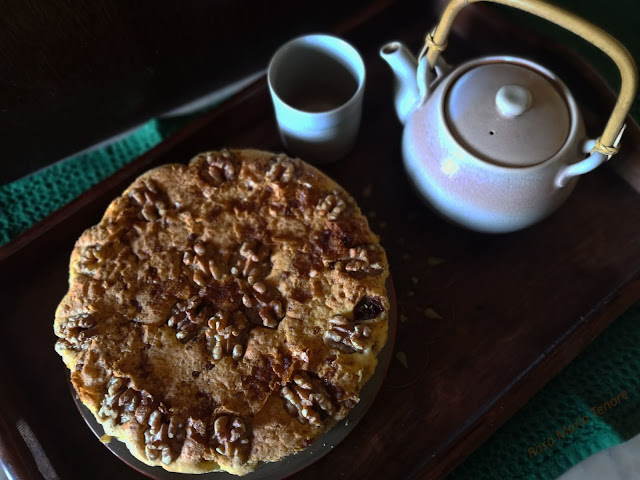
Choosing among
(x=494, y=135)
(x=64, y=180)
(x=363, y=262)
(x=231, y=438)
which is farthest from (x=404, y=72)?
(x=64, y=180)

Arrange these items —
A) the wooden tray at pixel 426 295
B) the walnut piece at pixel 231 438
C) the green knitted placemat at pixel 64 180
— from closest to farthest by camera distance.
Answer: the walnut piece at pixel 231 438 < the wooden tray at pixel 426 295 < the green knitted placemat at pixel 64 180

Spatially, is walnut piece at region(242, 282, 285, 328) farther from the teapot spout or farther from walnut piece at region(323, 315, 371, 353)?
the teapot spout

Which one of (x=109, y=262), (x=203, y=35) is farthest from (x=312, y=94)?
(x=109, y=262)

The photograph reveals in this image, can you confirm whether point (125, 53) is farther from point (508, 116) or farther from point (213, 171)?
point (508, 116)

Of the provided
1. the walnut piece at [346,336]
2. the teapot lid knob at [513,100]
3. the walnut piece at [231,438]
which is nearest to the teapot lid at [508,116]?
the teapot lid knob at [513,100]

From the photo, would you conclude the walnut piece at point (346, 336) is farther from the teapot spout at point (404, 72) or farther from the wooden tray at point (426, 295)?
the teapot spout at point (404, 72)
